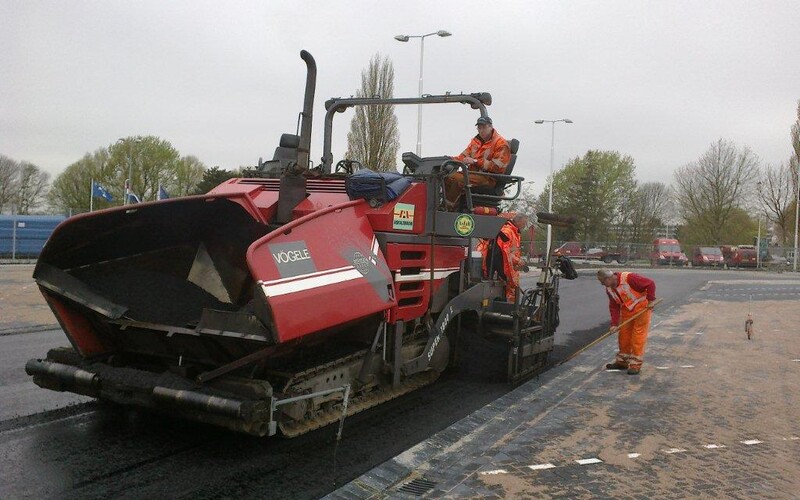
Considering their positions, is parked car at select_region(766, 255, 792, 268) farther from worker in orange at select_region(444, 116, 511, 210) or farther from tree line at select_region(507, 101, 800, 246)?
worker in orange at select_region(444, 116, 511, 210)

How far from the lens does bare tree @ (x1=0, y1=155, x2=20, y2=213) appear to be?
47406 millimetres

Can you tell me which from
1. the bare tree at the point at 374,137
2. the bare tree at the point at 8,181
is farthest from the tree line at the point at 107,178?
the bare tree at the point at 374,137

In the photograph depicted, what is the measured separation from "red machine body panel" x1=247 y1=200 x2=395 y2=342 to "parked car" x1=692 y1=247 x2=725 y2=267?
41.0 meters

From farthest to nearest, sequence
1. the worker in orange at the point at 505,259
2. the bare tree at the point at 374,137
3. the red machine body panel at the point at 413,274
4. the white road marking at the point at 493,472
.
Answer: the bare tree at the point at 374,137 → the worker in orange at the point at 505,259 → the red machine body panel at the point at 413,274 → the white road marking at the point at 493,472

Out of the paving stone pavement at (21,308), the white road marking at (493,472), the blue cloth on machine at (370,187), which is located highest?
the blue cloth on machine at (370,187)

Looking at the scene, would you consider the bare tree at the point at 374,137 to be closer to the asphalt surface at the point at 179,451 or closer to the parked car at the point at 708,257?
the asphalt surface at the point at 179,451

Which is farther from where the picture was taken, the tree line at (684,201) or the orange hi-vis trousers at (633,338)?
the tree line at (684,201)

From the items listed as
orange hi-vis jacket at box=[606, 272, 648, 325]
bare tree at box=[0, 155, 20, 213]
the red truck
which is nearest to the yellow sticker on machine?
orange hi-vis jacket at box=[606, 272, 648, 325]

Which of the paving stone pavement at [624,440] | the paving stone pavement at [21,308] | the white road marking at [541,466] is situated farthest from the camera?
the paving stone pavement at [21,308]

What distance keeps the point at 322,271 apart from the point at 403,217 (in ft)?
4.01

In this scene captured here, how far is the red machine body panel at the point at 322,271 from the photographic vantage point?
12.6 ft

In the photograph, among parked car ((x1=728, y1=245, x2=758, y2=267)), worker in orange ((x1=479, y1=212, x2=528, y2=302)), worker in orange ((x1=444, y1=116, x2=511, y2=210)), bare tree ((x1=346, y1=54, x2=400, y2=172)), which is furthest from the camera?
parked car ((x1=728, y1=245, x2=758, y2=267))

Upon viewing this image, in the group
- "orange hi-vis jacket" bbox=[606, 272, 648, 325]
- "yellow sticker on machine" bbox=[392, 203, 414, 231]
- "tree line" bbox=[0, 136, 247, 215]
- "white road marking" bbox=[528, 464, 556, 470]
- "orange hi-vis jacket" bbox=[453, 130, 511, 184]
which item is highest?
"tree line" bbox=[0, 136, 247, 215]

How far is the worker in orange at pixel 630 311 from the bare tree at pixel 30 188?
49.0 meters
